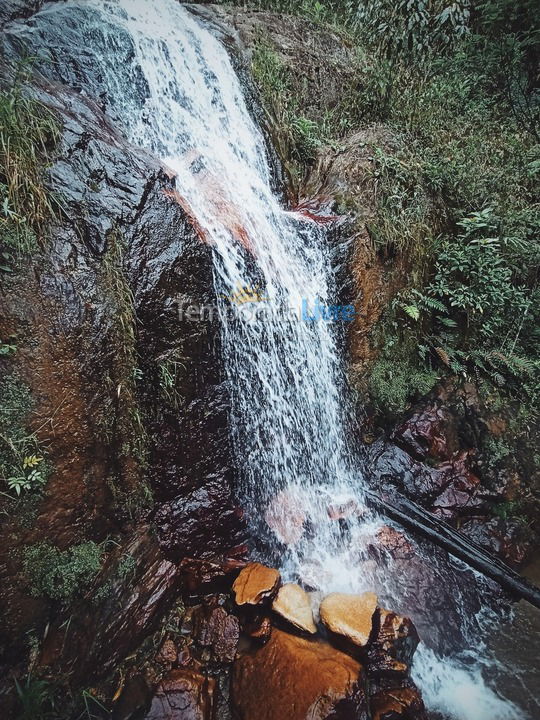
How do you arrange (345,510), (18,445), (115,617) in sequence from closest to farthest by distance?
(18,445) < (115,617) < (345,510)

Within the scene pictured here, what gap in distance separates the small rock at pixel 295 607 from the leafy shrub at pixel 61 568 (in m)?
1.63

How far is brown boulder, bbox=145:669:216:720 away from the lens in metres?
2.64

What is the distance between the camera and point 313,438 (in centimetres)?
474

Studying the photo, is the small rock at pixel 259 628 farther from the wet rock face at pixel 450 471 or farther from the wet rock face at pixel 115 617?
the wet rock face at pixel 450 471

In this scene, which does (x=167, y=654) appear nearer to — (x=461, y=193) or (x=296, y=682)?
(x=296, y=682)

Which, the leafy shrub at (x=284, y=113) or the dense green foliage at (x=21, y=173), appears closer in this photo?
the dense green foliage at (x=21, y=173)

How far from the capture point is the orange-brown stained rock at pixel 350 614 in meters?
3.03

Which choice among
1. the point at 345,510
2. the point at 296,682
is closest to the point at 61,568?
the point at 296,682

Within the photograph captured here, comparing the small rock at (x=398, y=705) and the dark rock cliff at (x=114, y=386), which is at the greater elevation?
the dark rock cliff at (x=114, y=386)

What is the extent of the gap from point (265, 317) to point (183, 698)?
3605 mm

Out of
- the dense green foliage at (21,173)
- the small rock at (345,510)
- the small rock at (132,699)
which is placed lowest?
the small rock at (132,699)

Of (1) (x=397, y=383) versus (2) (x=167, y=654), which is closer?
(2) (x=167, y=654)

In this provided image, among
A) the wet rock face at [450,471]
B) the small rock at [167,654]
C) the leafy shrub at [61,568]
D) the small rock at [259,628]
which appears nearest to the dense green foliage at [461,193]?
the wet rock face at [450,471]

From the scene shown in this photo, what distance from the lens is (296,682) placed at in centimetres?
271
